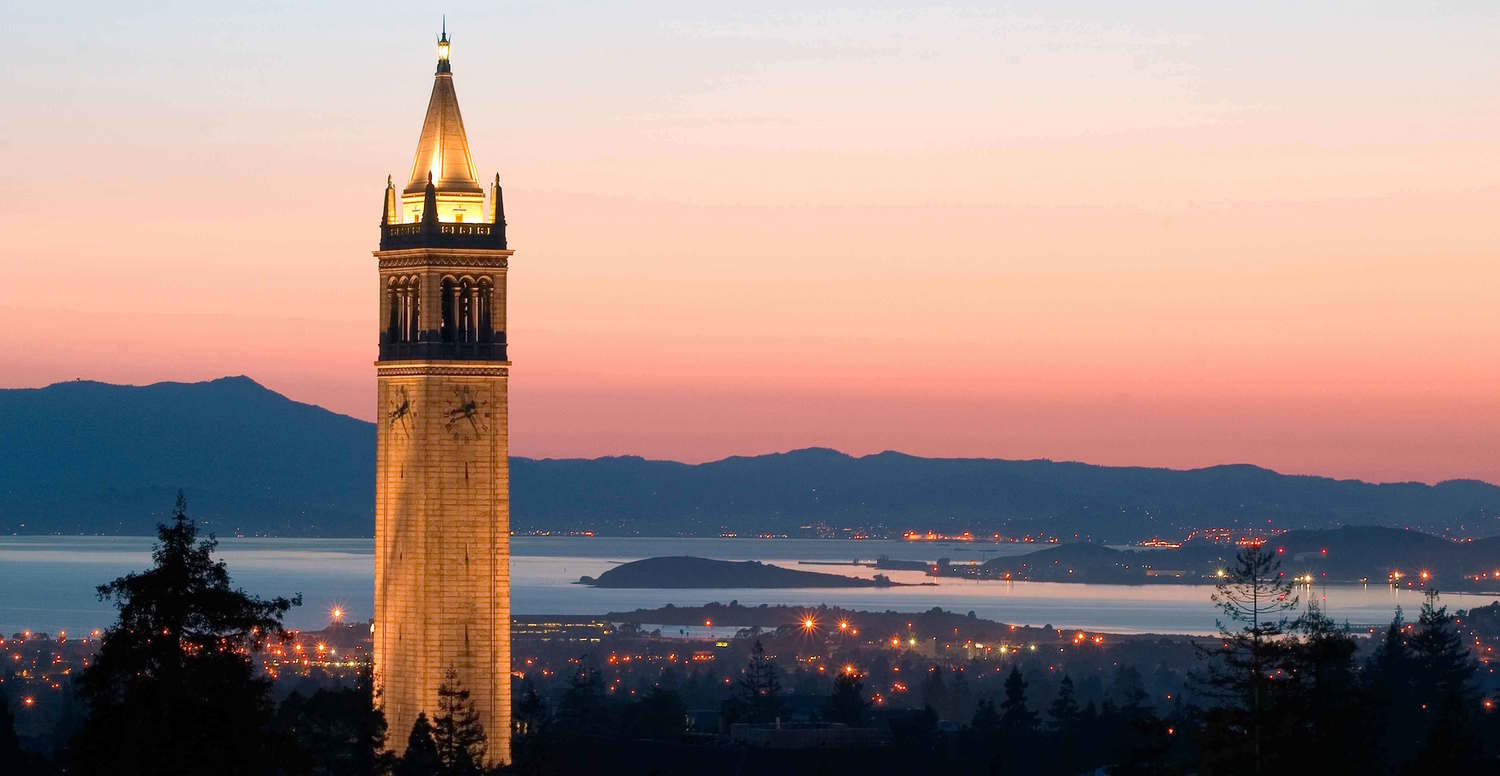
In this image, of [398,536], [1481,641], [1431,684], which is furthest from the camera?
[1481,641]

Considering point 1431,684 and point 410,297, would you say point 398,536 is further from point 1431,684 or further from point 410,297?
point 1431,684

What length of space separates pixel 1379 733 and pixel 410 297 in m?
23.6

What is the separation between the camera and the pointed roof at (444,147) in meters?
63.8

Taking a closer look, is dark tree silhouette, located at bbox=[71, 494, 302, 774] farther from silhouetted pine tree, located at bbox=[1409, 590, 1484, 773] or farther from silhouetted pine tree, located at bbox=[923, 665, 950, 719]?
silhouetted pine tree, located at bbox=[923, 665, 950, 719]

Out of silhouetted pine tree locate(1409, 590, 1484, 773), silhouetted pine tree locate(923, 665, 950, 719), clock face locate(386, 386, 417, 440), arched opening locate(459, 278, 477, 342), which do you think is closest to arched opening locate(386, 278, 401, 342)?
clock face locate(386, 386, 417, 440)

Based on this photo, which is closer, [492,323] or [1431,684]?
[492,323]

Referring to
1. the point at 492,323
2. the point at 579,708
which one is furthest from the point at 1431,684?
the point at 492,323

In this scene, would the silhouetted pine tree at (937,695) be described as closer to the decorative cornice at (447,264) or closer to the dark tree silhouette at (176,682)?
the decorative cornice at (447,264)

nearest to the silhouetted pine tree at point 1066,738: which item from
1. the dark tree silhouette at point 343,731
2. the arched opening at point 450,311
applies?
the dark tree silhouette at point 343,731

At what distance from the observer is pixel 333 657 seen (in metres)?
152

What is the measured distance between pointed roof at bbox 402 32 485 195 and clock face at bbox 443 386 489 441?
4.68 m

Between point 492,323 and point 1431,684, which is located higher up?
point 492,323

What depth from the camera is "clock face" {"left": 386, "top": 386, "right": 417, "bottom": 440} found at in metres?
63.4

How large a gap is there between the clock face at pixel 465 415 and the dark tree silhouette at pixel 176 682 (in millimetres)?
27348
